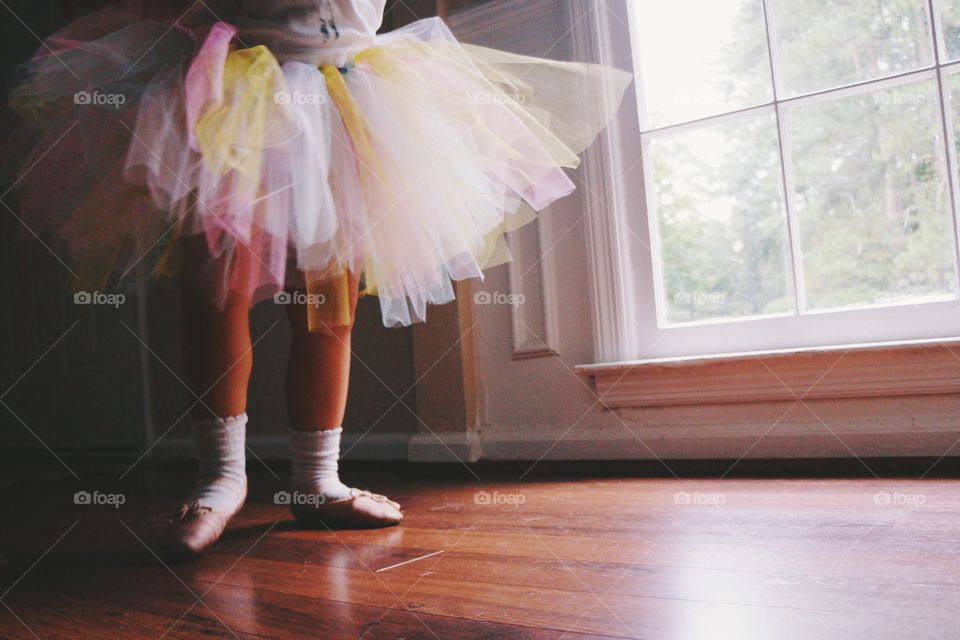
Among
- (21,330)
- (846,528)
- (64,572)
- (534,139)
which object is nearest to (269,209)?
(534,139)

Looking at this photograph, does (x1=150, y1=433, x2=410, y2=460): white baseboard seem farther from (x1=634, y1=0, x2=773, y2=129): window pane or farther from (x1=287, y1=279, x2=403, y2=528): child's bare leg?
(x1=634, y1=0, x2=773, y2=129): window pane

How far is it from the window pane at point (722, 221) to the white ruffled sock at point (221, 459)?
0.86m

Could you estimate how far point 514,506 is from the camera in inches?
45.5

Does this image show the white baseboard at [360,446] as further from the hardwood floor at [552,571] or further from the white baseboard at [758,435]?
the hardwood floor at [552,571]

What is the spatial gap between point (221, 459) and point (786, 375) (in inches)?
36.7

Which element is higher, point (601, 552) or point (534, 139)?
point (534, 139)

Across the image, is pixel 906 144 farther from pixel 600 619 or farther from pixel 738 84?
pixel 600 619

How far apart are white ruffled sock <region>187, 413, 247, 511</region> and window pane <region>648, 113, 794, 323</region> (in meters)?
0.86

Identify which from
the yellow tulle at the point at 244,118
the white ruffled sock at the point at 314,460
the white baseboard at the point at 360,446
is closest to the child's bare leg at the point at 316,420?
the white ruffled sock at the point at 314,460

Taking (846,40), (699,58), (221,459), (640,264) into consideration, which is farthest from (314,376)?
(846,40)

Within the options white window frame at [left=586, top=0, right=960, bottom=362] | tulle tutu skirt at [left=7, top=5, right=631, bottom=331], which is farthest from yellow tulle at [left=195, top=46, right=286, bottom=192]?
white window frame at [left=586, top=0, right=960, bottom=362]

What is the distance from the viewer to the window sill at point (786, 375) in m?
1.18

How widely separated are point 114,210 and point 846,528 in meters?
0.98

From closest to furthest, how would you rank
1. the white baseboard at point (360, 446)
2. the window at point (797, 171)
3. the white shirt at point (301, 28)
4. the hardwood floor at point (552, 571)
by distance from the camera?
the hardwood floor at point (552, 571) < the white shirt at point (301, 28) < the window at point (797, 171) < the white baseboard at point (360, 446)
